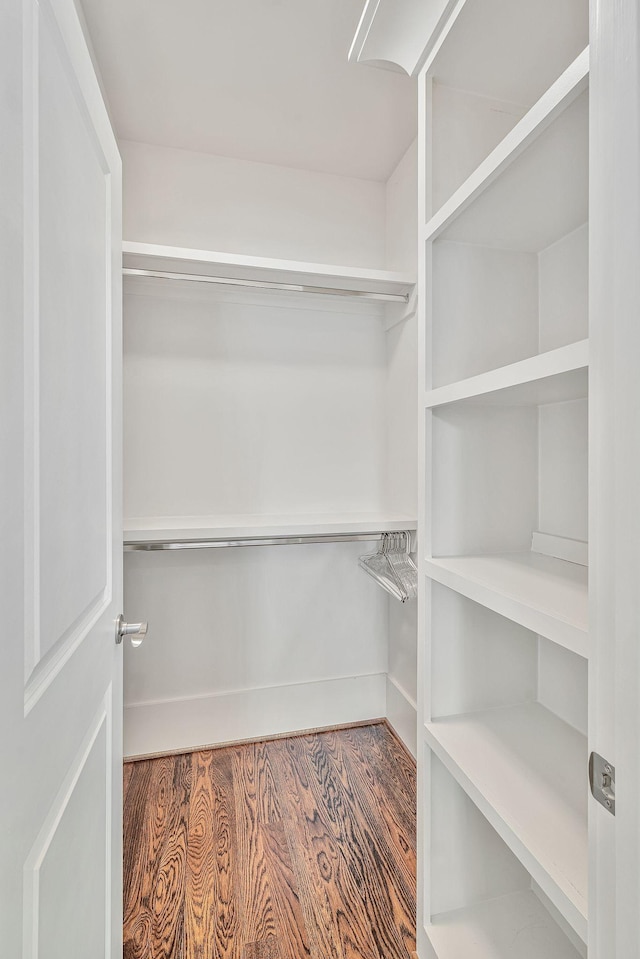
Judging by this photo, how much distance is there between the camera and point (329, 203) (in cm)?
228

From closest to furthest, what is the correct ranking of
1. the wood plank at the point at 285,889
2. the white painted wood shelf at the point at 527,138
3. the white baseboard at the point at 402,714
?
the white painted wood shelf at the point at 527,138
the wood plank at the point at 285,889
the white baseboard at the point at 402,714

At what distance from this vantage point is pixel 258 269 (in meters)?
1.85

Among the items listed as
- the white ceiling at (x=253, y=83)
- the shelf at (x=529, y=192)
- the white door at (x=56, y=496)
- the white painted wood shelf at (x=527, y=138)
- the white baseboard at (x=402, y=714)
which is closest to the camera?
the white door at (x=56, y=496)

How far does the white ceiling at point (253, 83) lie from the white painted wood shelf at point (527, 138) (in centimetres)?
93

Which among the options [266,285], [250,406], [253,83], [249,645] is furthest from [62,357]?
[249,645]

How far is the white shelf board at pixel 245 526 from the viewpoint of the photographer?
1757 millimetres

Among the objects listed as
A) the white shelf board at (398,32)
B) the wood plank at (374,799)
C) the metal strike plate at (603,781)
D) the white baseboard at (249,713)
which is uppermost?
the white shelf board at (398,32)

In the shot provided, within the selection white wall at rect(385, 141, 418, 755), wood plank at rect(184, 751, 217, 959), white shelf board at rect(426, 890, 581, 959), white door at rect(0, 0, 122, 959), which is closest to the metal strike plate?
white door at rect(0, 0, 122, 959)

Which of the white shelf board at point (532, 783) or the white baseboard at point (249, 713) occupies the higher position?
the white shelf board at point (532, 783)

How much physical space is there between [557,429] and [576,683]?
624mm

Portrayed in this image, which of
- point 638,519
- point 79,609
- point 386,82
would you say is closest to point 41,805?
point 79,609

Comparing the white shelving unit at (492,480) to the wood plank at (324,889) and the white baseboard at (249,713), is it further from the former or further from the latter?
the white baseboard at (249,713)

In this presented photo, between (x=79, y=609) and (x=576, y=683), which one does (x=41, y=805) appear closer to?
(x=79, y=609)

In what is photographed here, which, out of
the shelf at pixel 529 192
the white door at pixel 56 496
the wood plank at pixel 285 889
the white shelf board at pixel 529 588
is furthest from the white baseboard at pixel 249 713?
the shelf at pixel 529 192
